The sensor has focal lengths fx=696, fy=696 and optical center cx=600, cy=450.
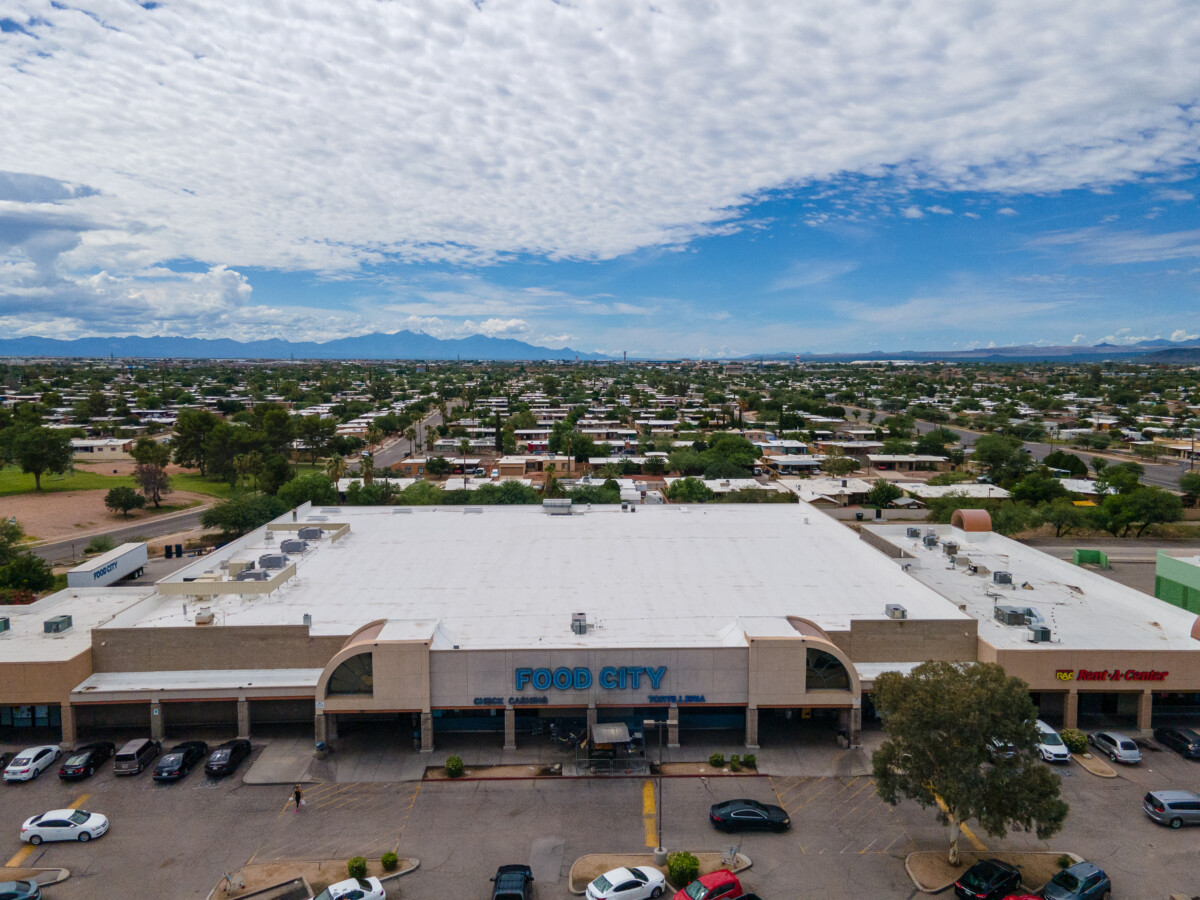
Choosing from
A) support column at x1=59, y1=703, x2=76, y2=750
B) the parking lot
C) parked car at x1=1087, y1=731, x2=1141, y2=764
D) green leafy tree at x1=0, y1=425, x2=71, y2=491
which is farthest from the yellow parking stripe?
green leafy tree at x1=0, y1=425, x2=71, y2=491

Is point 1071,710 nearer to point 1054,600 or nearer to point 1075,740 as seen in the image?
point 1075,740

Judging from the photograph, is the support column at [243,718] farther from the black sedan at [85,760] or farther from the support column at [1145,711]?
the support column at [1145,711]

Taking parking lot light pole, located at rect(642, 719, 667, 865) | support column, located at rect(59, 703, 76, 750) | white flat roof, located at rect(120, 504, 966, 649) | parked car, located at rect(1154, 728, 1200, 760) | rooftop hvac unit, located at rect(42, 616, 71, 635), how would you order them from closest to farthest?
parking lot light pole, located at rect(642, 719, 667, 865)
parked car, located at rect(1154, 728, 1200, 760)
support column, located at rect(59, 703, 76, 750)
white flat roof, located at rect(120, 504, 966, 649)
rooftop hvac unit, located at rect(42, 616, 71, 635)

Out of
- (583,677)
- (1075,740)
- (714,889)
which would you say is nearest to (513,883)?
(714,889)

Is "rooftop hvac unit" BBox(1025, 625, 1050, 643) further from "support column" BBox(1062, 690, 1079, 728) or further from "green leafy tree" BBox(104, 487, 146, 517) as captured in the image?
"green leafy tree" BBox(104, 487, 146, 517)

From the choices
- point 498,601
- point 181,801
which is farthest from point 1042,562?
point 181,801

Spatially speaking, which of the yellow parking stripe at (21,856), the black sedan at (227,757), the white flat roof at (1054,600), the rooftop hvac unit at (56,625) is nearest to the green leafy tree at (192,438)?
the rooftop hvac unit at (56,625)
